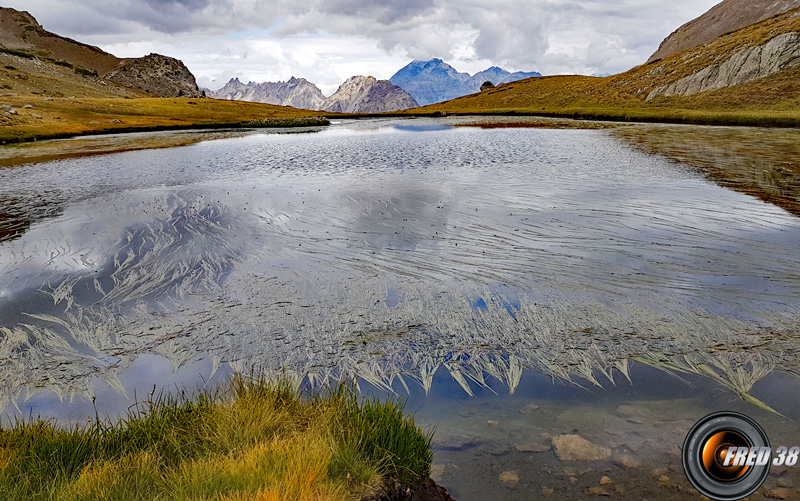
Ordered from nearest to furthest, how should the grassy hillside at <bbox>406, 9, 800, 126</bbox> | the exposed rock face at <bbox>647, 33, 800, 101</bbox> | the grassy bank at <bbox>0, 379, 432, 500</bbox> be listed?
the grassy bank at <bbox>0, 379, 432, 500</bbox> → the grassy hillside at <bbox>406, 9, 800, 126</bbox> → the exposed rock face at <bbox>647, 33, 800, 101</bbox>

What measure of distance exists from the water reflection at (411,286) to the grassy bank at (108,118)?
55.7 meters

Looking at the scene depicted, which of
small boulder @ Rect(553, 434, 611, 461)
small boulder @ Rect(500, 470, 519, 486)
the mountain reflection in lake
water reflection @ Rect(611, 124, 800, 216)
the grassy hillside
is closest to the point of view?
small boulder @ Rect(500, 470, 519, 486)

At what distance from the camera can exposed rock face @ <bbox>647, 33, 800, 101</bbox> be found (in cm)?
7462

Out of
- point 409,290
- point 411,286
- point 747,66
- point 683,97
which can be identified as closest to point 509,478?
point 409,290

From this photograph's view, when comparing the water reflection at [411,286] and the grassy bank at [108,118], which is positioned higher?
the grassy bank at [108,118]

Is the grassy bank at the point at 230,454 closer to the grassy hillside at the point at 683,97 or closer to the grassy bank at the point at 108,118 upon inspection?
the grassy hillside at the point at 683,97

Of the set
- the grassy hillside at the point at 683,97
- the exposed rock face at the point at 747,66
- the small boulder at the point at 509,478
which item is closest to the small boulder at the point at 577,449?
the small boulder at the point at 509,478

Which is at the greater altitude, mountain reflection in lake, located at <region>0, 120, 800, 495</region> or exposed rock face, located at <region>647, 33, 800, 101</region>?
exposed rock face, located at <region>647, 33, 800, 101</region>

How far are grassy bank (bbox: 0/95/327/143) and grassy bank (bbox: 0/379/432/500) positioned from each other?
65745 millimetres

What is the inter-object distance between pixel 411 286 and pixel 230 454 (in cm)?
589

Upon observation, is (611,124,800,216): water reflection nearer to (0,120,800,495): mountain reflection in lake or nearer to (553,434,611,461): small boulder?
(0,120,800,495): mountain reflection in lake

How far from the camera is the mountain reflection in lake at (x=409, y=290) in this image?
689 cm

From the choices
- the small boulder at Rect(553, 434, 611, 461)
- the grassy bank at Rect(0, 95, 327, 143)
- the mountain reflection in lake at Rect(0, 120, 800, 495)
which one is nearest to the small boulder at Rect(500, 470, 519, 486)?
the small boulder at Rect(553, 434, 611, 461)

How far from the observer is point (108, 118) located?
85.8 metres
